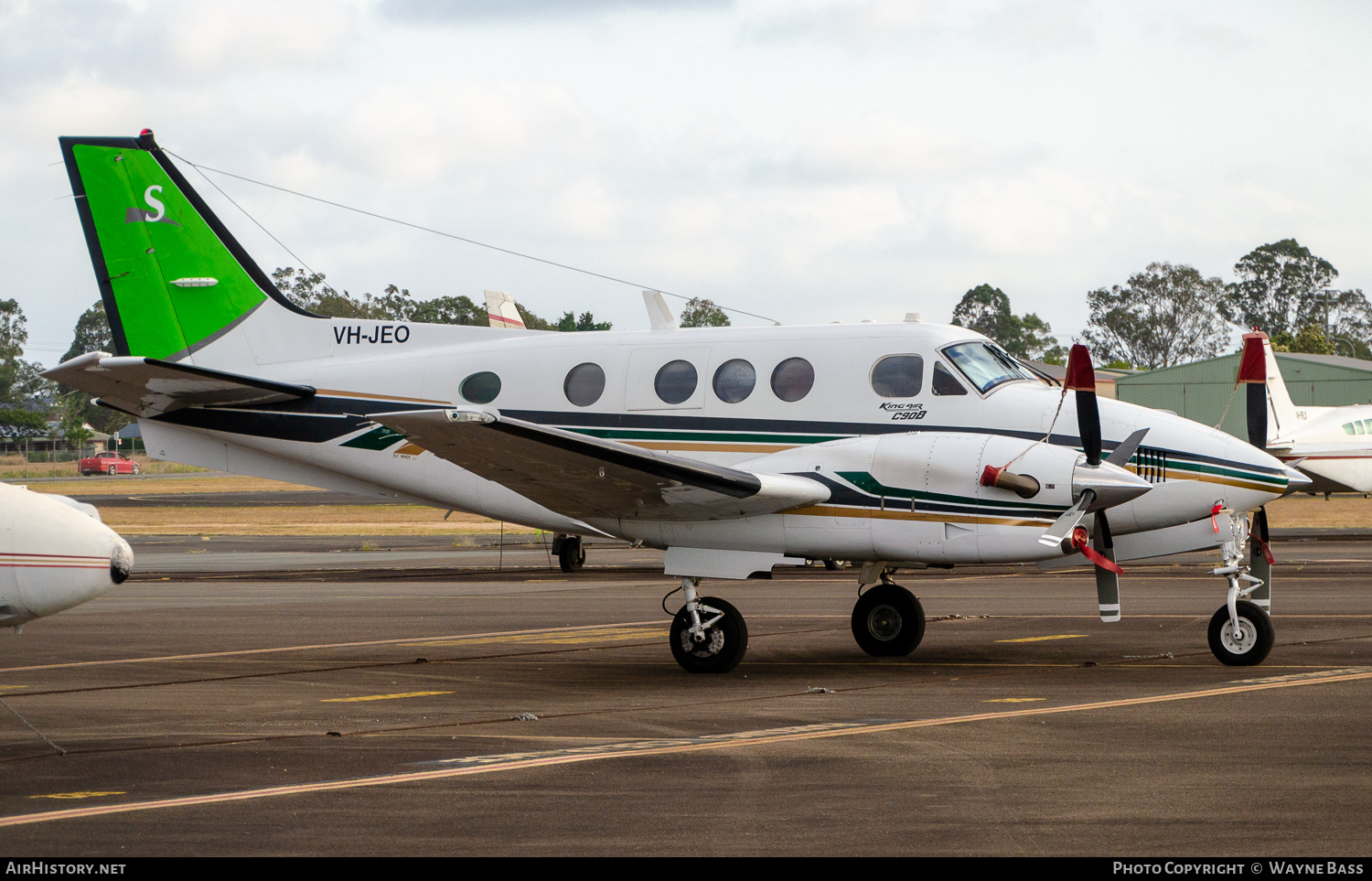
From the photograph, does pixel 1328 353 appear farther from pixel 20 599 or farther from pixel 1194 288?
pixel 20 599

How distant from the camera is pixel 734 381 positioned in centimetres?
1397

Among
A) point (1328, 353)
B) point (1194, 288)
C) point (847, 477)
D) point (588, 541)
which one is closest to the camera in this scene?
point (847, 477)

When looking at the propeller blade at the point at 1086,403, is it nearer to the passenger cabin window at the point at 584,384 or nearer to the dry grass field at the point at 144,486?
the passenger cabin window at the point at 584,384

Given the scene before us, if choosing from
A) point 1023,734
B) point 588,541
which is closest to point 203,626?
point 1023,734

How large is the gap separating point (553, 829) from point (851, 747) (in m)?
2.86

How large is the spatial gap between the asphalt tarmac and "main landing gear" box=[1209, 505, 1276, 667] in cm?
25

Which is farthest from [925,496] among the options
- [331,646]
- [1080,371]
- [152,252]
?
[152,252]

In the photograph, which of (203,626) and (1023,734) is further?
(203,626)

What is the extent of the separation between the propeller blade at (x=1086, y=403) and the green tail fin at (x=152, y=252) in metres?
9.25

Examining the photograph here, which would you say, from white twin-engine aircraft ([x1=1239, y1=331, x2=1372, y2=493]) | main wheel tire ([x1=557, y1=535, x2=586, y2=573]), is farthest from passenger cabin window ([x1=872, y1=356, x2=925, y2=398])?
white twin-engine aircraft ([x1=1239, y1=331, x2=1372, y2=493])

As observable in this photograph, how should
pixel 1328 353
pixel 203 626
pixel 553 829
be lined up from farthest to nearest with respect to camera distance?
pixel 1328 353, pixel 203 626, pixel 553 829

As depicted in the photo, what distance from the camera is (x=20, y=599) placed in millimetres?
8656

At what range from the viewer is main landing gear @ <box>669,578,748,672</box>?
13.2 m
